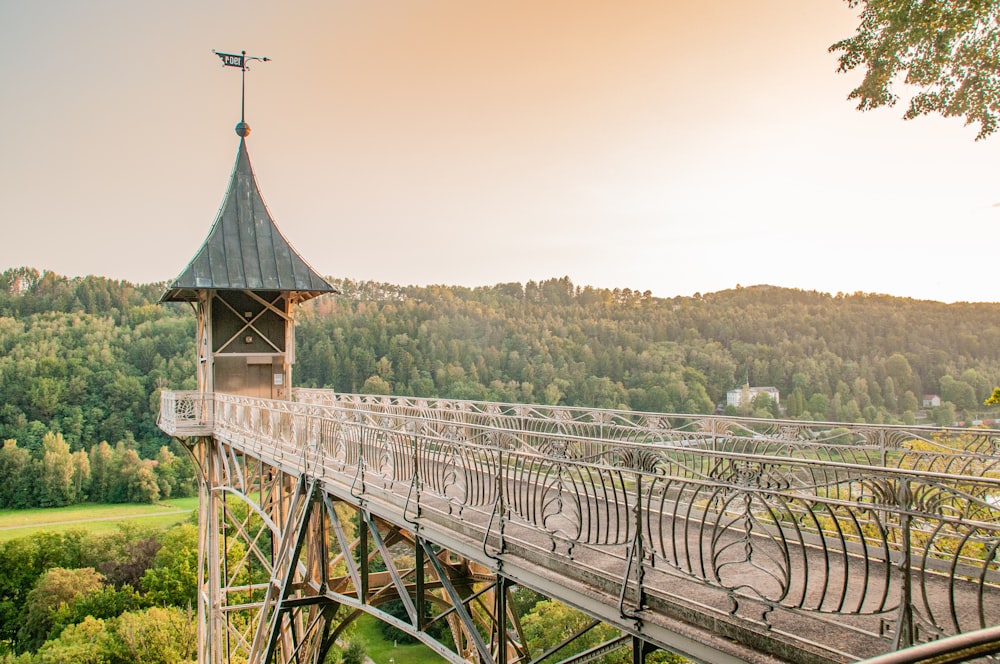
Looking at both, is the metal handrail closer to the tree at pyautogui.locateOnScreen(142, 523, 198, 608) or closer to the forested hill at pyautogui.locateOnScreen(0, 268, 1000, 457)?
the tree at pyautogui.locateOnScreen(142, 523, 198, 608)

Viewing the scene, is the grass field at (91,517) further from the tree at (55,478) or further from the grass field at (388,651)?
the grass field at (388,651)

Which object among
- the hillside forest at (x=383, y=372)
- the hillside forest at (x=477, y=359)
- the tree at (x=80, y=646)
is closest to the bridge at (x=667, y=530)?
the tree at (x=80, y=646)

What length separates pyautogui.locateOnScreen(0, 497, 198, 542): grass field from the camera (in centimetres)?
4438

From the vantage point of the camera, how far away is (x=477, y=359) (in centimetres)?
6400

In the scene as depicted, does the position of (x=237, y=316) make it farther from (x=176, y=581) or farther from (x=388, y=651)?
(x=388, y=651)

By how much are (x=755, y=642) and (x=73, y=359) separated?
67.0 m

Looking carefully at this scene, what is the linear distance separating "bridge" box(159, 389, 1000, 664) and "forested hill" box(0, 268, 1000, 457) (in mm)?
38436

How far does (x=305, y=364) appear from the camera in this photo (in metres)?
61.7

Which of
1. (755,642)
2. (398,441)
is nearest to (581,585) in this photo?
(755,642)

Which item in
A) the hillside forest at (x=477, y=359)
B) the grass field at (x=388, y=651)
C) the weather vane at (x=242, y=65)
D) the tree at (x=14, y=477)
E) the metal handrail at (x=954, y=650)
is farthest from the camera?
the tree at (x=14, y=477)

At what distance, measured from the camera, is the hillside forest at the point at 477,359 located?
44000 millimetres

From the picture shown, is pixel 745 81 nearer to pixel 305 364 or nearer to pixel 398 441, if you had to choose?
pixel 398 441

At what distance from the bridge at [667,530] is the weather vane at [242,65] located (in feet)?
22.8

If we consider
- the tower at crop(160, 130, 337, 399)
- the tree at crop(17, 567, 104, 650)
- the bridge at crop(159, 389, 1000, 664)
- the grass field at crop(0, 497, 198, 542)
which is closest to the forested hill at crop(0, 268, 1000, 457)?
the grass field at crop(0, 497, 198, 542)
